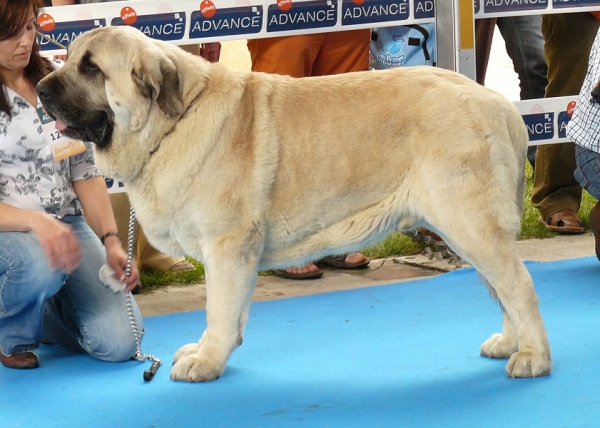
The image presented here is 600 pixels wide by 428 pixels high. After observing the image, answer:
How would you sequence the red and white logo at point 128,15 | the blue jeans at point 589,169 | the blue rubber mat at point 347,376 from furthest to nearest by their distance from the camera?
the blue jeans at point 589,169 < the red and white logo at point 128,15 < the blue rubber mat at point 347,376

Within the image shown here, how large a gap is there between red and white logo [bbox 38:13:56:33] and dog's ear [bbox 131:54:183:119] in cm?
149

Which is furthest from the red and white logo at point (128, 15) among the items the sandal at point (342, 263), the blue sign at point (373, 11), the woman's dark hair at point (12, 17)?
the sandal at point (342, 263)

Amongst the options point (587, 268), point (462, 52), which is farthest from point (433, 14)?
point (587, 268)

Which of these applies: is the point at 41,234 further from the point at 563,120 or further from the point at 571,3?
the point at 571,3

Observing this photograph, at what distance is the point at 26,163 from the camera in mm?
3352

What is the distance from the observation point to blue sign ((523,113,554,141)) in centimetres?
496

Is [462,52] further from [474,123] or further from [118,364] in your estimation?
[118,364]

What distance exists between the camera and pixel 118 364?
3408 millimetres

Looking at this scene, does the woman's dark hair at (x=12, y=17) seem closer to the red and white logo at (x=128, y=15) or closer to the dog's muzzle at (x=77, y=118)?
the dog's muzzle at (x=77, y=118)

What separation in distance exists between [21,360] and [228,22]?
2.00 meters

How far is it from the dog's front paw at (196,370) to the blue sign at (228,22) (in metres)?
1.92

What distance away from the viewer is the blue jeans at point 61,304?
128 inches

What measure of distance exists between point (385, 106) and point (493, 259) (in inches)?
24.8

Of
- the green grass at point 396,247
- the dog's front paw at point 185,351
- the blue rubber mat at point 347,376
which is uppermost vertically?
the dog's front paw at point 185,351
